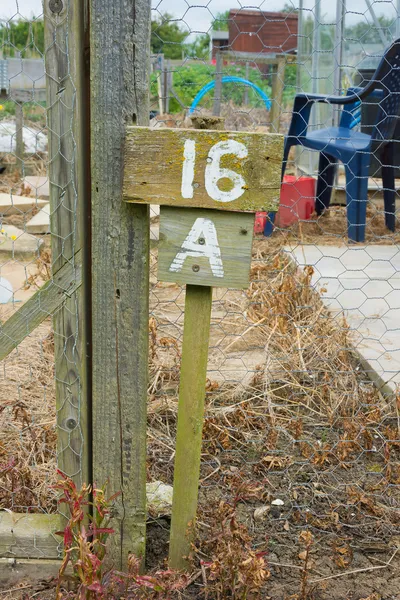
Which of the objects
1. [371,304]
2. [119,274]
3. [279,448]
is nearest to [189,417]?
[119,274]

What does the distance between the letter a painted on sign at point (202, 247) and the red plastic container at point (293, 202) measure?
4.55 m

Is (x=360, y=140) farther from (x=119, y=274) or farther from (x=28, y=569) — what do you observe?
(x=28, y=569)

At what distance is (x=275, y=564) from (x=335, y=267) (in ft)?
9.42

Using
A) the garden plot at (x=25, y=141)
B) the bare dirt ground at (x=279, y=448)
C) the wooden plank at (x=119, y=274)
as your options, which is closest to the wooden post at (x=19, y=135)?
the garden plot at (x=25, y=141)

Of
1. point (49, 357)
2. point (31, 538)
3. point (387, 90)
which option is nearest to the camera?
point (31, 538)

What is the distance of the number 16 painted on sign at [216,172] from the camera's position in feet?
5.57

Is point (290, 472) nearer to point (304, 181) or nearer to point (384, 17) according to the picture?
point (304, 181)

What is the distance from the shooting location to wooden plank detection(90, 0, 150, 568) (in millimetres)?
1707

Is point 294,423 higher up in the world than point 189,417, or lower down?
lower down

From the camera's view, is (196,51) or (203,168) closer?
(203,168)

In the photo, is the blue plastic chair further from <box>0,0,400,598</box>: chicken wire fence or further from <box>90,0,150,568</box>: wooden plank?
<box>90,0,150,568</box>: wooden plank

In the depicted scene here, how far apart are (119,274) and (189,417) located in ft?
1.43

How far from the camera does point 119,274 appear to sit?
1834mm

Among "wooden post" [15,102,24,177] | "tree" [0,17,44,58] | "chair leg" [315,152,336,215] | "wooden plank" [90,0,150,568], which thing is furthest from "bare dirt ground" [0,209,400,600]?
"wooden post" [15,102,24,177]
